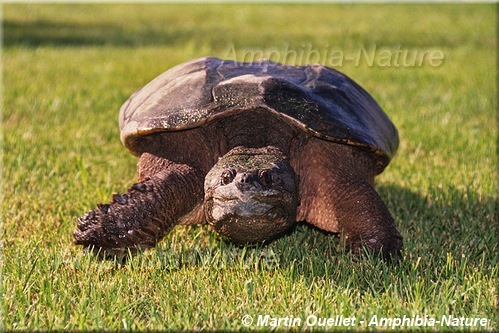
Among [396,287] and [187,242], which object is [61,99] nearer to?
[187,242]

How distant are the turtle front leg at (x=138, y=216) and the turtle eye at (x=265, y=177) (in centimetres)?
53

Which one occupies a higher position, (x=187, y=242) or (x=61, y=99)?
(x=61, y=99)

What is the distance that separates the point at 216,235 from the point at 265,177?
73cm

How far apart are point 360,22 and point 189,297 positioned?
38.5 feet

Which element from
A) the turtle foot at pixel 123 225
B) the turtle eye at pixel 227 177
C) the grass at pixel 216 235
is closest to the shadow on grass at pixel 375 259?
the grass at pixel 216 235

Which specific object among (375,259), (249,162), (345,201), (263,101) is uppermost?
(263,101)

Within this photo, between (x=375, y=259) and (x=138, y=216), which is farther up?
(x=138, y=216)

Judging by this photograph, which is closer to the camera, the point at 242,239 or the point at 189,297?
the point at 189,297

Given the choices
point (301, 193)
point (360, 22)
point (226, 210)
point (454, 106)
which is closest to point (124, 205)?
point (226, 210)

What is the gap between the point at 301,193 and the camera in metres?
3.11

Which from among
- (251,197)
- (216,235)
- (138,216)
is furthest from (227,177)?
(216,235)

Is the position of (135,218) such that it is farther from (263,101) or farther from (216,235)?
(263,101)

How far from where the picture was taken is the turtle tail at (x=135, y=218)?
110 inches

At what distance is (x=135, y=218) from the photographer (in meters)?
2.80
